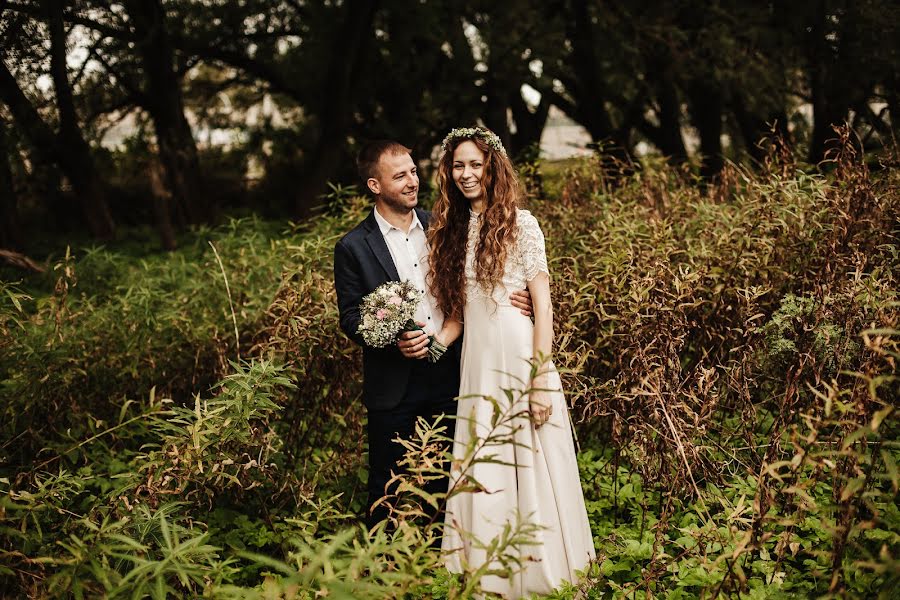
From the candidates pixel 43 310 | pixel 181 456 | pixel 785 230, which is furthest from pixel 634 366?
pixel 43 310

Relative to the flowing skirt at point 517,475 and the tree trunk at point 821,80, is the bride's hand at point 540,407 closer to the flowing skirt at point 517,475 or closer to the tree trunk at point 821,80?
the flowing skirt at point 517,475

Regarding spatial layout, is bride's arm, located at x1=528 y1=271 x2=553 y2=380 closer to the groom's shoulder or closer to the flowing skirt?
the flowing skirt

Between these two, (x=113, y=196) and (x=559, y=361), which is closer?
(x=559, y=361)

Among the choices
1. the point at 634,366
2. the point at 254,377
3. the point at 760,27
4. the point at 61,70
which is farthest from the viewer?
the point at 760,27

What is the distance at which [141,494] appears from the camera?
322cm

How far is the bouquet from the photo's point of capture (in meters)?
3.17

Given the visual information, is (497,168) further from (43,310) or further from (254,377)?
(43,310)

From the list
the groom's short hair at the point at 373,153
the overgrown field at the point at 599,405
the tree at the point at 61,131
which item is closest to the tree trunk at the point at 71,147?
the tree at the point at 61,131

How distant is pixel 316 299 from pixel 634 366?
2009 millimetres

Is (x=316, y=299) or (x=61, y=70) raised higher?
(x=61, y=70)

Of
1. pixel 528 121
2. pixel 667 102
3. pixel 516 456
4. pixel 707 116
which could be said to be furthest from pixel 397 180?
pixel 528 121

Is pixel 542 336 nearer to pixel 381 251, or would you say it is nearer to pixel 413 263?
pixel 413 263

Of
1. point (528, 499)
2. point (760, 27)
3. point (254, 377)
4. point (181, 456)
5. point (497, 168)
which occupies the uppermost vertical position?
point (760, 27)

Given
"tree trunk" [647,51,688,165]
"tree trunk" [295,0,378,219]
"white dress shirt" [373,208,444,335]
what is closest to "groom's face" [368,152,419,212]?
"white dress shirt" [373,208,444,335]
